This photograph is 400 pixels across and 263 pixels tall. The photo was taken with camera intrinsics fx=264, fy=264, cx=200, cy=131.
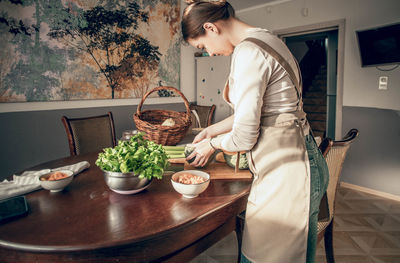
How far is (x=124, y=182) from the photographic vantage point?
103cm

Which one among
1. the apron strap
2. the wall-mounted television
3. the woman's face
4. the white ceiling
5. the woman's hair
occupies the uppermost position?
the white ceiling

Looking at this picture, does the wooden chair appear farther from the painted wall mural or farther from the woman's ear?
the painted wall mural

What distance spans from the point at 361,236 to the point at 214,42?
2.20m

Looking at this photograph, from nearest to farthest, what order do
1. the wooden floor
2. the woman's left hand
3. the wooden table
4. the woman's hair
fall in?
the wooden table → the woman's hair → the woman's left hand → the wooden floor

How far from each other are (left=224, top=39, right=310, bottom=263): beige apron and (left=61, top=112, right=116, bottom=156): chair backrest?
1.55m

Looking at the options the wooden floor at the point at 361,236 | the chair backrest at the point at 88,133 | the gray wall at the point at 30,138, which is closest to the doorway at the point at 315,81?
the wooden floor at the point at 361,236

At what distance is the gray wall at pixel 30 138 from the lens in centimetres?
288

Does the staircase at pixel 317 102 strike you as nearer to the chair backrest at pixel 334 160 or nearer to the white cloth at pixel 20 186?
the chair backrest at pixel 334 160

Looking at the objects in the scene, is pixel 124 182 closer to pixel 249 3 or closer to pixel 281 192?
pixel 281 192

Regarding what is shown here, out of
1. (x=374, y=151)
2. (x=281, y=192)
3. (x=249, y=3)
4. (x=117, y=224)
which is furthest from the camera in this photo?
(x=249, y=3)

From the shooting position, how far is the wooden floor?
1.99 m

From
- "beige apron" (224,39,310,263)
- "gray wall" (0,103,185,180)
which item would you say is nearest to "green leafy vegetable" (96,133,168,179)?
"beige apron" (224,39,310,263)

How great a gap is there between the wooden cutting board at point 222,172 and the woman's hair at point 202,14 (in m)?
0.65

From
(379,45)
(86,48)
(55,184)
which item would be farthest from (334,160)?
(86,48)
